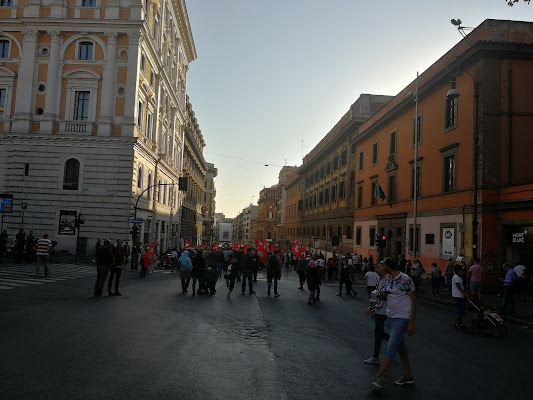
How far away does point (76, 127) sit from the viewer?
32.0 meters

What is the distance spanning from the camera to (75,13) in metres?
32.4

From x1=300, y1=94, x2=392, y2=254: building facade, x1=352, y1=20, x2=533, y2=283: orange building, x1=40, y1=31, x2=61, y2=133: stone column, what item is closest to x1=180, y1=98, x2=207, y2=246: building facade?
x1=300, y1=94, x2=392, y2=254: building facade

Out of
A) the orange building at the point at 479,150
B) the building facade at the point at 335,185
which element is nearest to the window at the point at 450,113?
the orange building at the point at 479,150

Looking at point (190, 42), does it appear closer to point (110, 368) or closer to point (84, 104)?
point (84, 104)

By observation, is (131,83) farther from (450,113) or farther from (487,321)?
(487,321)

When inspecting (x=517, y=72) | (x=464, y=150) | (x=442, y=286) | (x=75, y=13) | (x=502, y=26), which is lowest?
(x=442, y=286)

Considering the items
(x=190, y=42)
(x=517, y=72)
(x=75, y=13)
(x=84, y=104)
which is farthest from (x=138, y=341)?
(x=190, y=42)

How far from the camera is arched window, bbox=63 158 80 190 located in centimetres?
3170

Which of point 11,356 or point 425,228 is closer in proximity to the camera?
point 11,356

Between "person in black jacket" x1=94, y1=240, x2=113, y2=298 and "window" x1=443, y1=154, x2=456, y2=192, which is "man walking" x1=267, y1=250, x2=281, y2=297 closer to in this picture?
"person in black jacket" x1=94, y1=240, x2=113, y2=298

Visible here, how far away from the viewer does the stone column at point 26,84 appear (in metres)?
31.8

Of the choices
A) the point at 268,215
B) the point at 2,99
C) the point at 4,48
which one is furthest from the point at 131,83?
the point at 268,215

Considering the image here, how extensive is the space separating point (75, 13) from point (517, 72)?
28.4 meters

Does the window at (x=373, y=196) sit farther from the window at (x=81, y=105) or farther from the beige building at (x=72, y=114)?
the window at (x=81, y=105)
